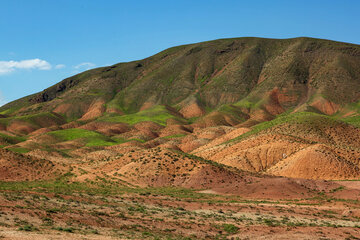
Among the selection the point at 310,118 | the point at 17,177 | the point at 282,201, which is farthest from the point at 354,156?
the point at 17,177

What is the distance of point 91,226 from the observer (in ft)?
83.9

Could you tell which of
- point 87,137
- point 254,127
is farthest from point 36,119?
point 254,127

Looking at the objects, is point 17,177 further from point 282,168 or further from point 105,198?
point 282,168

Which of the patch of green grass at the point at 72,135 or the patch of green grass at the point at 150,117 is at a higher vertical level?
the patch of green grass at the point at 150,117

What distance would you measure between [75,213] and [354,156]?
55043 millimetres

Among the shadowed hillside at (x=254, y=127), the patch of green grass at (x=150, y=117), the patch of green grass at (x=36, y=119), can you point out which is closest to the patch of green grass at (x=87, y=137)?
the shadowed hillside at (x=254, y=127)

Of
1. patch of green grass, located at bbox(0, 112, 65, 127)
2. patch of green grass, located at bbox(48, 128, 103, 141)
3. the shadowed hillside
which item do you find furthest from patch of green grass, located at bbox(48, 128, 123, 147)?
patch of green grass, located at bbox(0, 112, 65, 127)

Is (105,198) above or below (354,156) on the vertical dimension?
below

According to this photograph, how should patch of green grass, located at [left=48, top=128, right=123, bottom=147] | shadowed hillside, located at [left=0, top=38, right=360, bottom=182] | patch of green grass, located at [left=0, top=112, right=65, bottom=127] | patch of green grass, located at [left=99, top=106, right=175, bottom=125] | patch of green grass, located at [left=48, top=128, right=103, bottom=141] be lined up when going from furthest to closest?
patch of green grass, located at [left=0, top=112, right=65, bottom=127]
patch of green grass, located at [left=99, top=106, right=175, bottom=125]
patch of green grass, located at [left=48, top=128, right=103, bottom=141]
patch of green grass, located at [left=48, top=128, right=123, bottom=147]
shadowed hillside, located at [left=0, top=38, right=360, bottom=182]

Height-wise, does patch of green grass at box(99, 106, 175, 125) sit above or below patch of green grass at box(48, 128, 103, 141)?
above

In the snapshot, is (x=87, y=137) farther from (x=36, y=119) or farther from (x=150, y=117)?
(x=36, y=119)

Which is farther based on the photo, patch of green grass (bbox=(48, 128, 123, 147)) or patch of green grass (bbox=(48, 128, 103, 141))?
patch of green grass (bbox=(48, 128, 103, 141))

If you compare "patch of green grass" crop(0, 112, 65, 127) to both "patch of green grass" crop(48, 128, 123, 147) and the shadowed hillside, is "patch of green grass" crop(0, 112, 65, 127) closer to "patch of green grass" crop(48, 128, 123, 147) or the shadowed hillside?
the shadowed hillside

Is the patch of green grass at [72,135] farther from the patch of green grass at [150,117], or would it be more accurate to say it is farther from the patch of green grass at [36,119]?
the patch of green grass at [36,119]
